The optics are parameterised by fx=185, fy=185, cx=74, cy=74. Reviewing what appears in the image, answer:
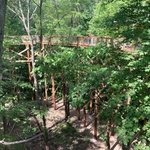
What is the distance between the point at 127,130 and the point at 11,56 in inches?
319

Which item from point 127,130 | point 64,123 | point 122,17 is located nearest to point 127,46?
point 122,17

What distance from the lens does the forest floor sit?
10714 mm

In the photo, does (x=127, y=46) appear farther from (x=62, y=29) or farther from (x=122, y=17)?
(x=62, y=29)

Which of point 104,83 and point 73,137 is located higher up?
point 104,83

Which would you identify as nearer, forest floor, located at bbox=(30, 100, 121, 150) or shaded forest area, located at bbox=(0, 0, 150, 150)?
shaded forest area, located at bbox=(0, 0, 150, 150)

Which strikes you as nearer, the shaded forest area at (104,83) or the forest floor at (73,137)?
the shaded forest area at (104,83)

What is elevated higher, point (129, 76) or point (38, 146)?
point (129, 76)

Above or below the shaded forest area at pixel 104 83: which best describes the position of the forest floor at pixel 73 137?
below

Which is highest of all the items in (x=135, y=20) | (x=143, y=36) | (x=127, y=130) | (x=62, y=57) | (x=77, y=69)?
(x=135, y=20)

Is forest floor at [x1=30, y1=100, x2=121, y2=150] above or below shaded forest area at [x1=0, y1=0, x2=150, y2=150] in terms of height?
below

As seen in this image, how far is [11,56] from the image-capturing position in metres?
10.5

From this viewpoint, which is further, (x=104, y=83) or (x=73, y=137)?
(x=73, y=137)

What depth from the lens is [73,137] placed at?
1155 cm

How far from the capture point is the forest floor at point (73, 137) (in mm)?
10714
